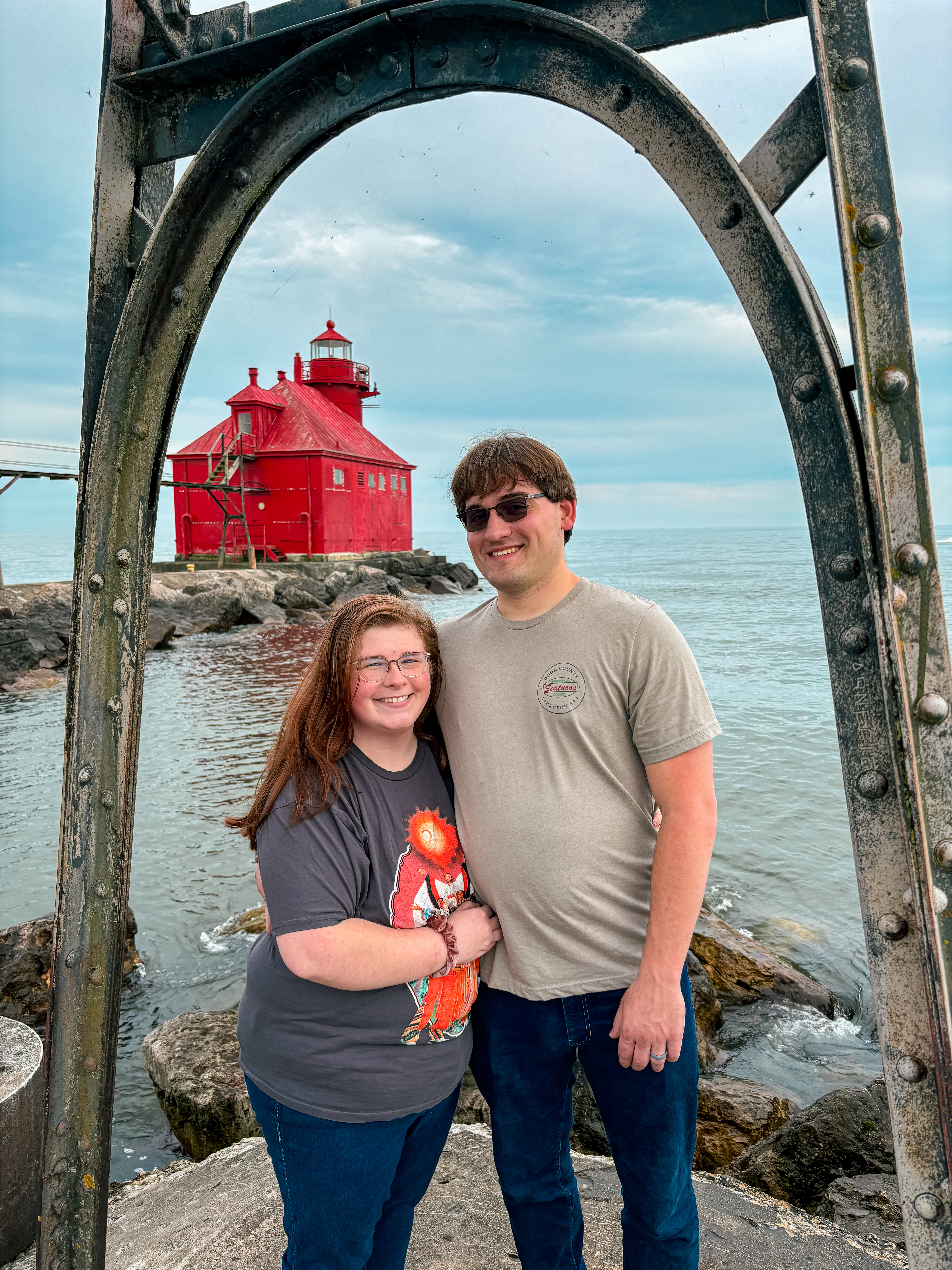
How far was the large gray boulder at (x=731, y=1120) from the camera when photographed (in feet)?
12.5

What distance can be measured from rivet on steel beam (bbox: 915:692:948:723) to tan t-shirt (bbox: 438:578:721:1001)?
747mm

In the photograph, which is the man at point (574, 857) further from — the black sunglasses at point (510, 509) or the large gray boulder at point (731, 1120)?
the large gray boulder at point (731, 1120)

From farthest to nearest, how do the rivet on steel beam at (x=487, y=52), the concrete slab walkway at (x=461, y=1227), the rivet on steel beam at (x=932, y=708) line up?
the concrete slab walkway at (x=461, y=1227) → the rivet on steel beam at (x=487, y=52) → the rivet on steel beam at (x=932, y=708)

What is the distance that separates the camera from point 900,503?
1.15 meters

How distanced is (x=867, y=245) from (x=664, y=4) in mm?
627

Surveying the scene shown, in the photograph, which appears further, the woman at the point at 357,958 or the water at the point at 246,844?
the water at the point at 246,844

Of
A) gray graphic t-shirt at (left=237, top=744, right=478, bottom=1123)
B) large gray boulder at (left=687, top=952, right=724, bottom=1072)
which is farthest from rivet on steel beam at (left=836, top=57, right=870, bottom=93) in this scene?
large gray boulder at (left=687, top=952, right=724, bottom=1072)

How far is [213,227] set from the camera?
1787 millimetres

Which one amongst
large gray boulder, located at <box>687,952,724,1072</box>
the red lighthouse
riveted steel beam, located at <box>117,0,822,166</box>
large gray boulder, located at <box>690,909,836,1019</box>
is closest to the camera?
riveted steel beam, located at <box>117,0,822,166</box>

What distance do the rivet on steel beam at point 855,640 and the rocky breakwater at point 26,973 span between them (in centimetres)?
447

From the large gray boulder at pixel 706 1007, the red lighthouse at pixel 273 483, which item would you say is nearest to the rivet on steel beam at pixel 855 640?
the large gray boulder at pixel 706 1007

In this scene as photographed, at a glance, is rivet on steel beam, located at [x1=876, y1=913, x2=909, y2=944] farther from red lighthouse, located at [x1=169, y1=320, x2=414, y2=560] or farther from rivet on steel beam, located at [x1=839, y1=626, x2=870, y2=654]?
A: red lighthouse, located at [x1=169, y1=320, x2=414, y2=560]

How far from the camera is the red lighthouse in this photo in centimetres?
3300

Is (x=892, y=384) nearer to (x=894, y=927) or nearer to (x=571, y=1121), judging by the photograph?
(x=894, y=927)
